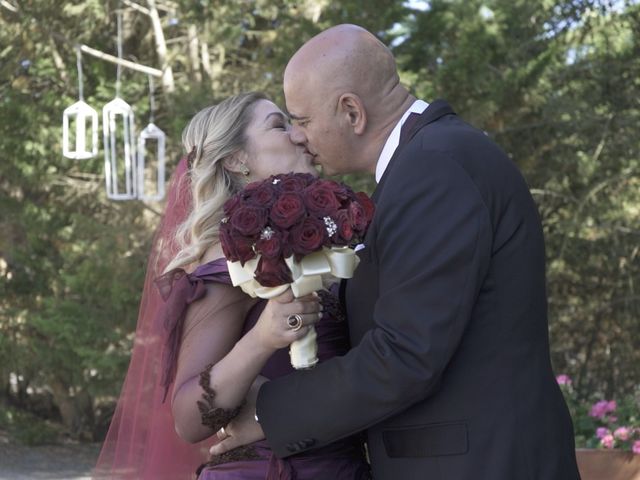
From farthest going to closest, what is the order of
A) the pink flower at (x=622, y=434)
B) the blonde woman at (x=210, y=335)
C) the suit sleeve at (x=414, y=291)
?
the pink flower at (x=622, y=434) → the blonde woman at (x=210, y=335) → the suit sleeve at (x=414, y=291)

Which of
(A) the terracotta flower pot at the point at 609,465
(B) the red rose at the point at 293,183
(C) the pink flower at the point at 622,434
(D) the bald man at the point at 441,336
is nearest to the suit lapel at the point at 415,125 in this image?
(D) the bald man at the point at 441,336

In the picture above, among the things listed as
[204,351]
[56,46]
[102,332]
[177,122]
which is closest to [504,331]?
[204,351]

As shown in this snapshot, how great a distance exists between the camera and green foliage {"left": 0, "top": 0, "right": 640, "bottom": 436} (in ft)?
31.7

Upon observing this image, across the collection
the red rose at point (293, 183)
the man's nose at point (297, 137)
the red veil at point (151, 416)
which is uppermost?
the red rose at point (293, 183)

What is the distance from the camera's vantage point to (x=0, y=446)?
13.2 m

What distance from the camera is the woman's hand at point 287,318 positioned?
8.68 feet

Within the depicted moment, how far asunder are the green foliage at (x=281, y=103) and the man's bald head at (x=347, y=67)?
6339mm

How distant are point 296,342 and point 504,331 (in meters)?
0.51

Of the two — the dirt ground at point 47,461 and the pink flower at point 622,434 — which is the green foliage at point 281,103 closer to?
the dirt ground at point 47,461

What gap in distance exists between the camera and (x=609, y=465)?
16.1ft

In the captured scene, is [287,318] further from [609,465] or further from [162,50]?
[162,50]

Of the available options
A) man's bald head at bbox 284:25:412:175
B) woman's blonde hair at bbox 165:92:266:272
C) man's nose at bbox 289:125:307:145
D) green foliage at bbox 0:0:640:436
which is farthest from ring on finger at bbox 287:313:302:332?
green foliage at bbox 0:0:640:436

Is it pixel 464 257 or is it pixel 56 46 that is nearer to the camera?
pixel 464 257

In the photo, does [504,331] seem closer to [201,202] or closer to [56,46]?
[201,202]
